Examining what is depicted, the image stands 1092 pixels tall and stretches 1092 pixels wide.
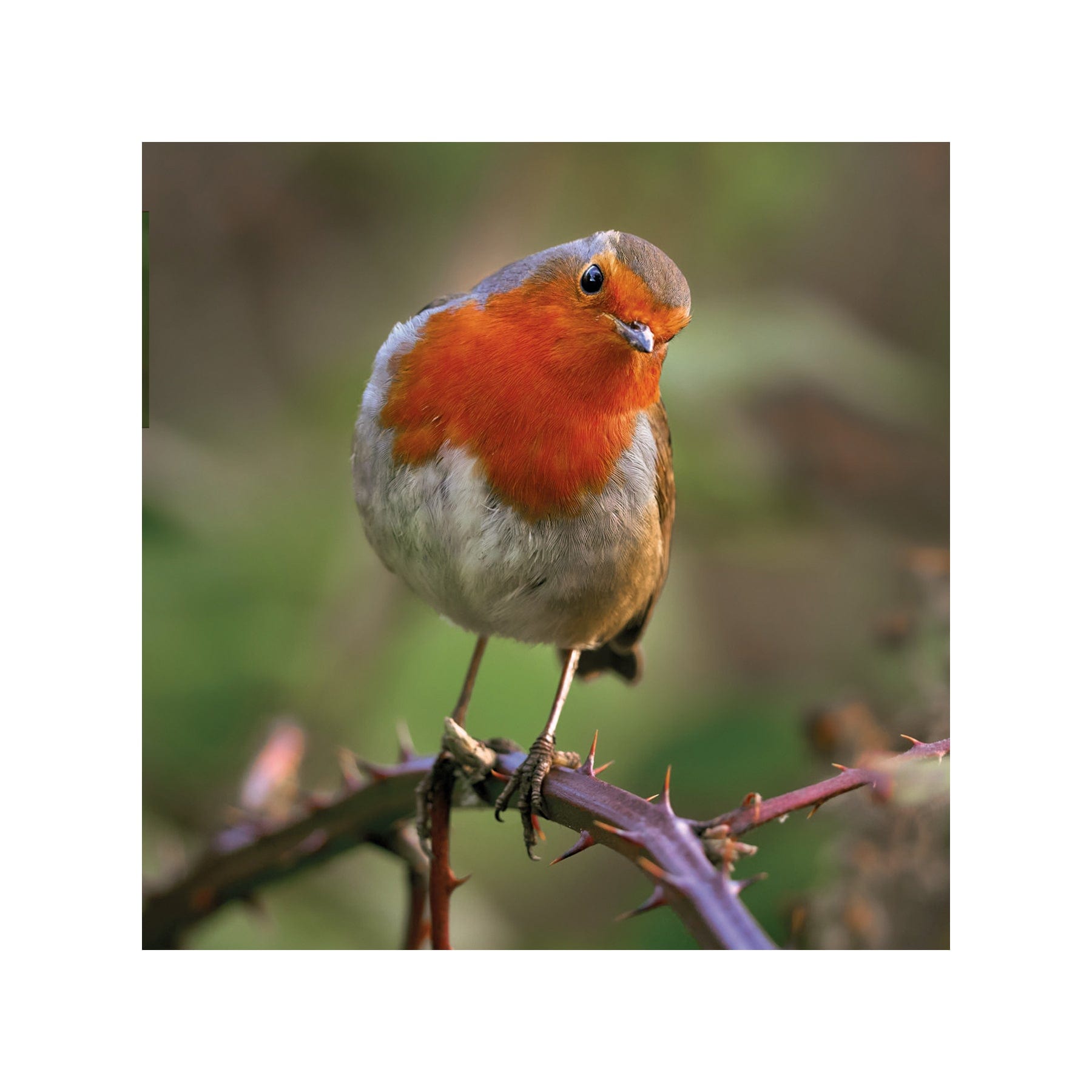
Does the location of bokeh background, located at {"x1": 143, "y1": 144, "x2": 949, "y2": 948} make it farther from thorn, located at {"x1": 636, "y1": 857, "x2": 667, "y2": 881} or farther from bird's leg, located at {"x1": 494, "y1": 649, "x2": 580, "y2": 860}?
thorn, located at {"x1": 636, "y1": 857, "x2": 667, "y2": 881}

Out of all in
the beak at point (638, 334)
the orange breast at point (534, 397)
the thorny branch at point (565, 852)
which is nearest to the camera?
the thorny branch at point (565, 852)

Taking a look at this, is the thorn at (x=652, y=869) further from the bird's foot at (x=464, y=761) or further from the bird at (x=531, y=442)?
the bird at (x=531, y=442)

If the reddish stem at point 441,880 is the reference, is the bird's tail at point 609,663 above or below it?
above

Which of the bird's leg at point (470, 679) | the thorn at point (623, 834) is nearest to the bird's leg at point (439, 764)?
the bird's leg at point (470, 679)

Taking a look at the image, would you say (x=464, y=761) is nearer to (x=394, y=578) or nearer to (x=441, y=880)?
(x=441, y=880)

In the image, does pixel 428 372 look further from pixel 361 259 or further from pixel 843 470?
pixel 843 470

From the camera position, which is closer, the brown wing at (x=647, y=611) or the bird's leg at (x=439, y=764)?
the bird's leg at (x=439, y=764)

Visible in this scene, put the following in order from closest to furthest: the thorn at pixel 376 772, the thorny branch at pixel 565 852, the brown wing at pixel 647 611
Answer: the thorny branch at pixel 565 852, the thorn at pixel 376 772, the brown wing at pixel 647 611
